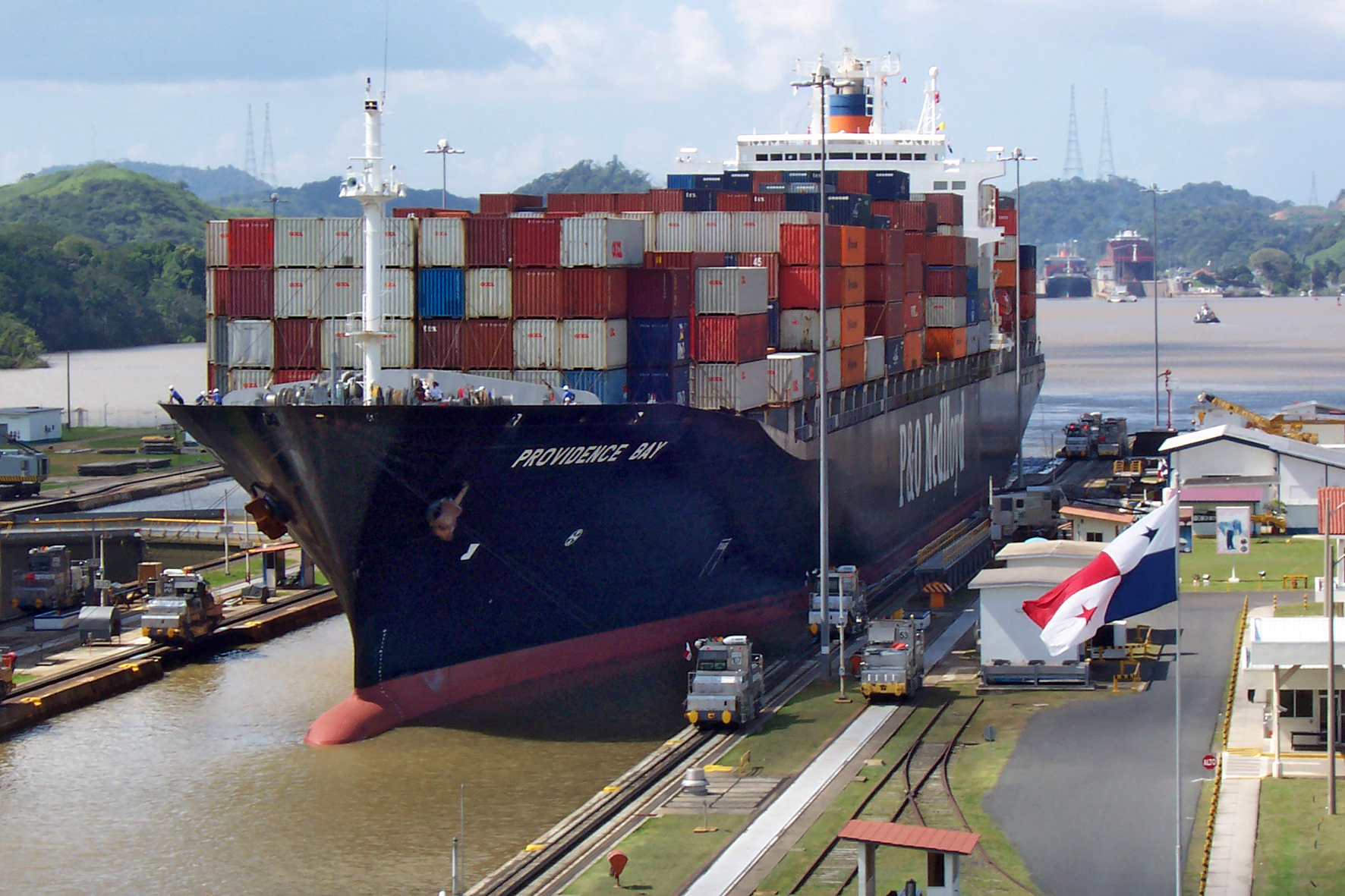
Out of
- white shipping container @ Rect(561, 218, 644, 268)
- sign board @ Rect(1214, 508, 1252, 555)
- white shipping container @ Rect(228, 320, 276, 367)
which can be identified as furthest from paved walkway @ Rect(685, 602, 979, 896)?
sign board @ Rect(1214, 508, 1252, 555)

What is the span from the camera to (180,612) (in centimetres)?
3747

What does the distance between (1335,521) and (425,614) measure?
16521mm

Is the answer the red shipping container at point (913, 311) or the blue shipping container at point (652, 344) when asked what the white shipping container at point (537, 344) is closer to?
the blue shipping container at point (652, 344)

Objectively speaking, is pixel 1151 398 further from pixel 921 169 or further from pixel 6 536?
pixel 6 536

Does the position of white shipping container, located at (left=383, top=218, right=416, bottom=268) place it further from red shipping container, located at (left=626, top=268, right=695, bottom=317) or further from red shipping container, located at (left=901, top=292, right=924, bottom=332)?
red shipping container, located at (left=901, top=292, right=924, bottom=332)

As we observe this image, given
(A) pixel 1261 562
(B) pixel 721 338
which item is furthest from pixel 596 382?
(A) pixel 1261 562

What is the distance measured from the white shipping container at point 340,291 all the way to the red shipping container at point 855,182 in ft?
81.5

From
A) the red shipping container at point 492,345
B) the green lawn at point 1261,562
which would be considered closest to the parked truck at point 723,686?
the red shipping container at point 492,345

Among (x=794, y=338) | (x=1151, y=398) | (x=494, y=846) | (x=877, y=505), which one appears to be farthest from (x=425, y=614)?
(x=1151, y=398)

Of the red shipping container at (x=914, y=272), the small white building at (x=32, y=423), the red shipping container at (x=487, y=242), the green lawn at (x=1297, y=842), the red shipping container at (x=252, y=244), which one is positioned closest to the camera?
the green lawn at (x=1297, y=842)

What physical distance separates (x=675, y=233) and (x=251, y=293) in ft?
36.7

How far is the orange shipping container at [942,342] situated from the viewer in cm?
5509

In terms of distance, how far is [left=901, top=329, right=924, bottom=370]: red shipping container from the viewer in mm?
49969

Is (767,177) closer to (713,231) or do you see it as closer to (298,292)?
(713,231)
